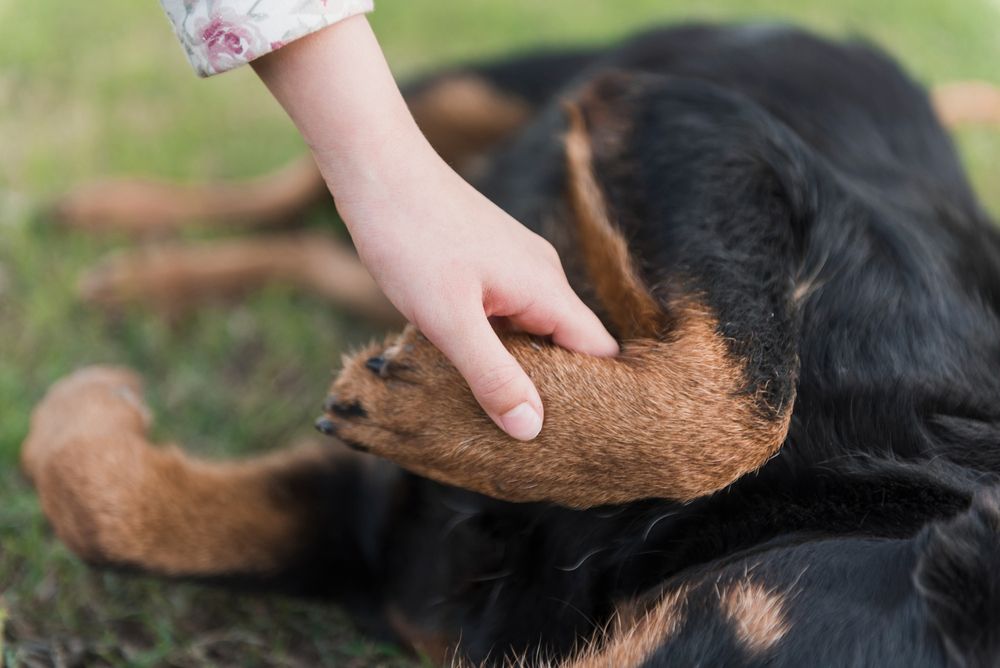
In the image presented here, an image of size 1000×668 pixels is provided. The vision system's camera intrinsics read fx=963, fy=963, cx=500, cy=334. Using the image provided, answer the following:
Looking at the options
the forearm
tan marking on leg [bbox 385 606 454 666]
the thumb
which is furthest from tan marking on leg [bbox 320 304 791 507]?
tan marking on leg [bbox 385 606 454 666]

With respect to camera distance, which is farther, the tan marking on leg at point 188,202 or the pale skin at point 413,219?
the tan marking on leg at point 188,202

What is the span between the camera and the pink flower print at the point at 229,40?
1711mm

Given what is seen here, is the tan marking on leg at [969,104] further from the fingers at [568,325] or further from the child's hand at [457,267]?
the child's hand at [457,267]

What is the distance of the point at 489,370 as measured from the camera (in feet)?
5.63

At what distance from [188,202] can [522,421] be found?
2.70 meters

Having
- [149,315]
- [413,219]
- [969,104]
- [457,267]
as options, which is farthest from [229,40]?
[969,104]

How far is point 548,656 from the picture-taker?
6.69 ft

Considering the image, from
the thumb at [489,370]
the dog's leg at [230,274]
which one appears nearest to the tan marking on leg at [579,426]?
the thumb at [489,370]

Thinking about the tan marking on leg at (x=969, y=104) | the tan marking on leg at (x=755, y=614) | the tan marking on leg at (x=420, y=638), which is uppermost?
the tan marking on leg at (x=969, y=104)

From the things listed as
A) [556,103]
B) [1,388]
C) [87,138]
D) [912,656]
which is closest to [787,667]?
[912,656]

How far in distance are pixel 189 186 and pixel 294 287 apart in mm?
741

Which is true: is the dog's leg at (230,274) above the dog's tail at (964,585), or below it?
above

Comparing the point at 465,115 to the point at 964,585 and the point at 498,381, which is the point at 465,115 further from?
the point at 964,585

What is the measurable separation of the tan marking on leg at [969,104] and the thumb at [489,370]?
3.80 meters
